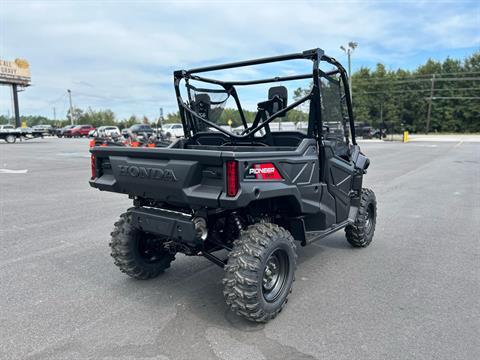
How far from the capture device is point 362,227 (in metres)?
5.10

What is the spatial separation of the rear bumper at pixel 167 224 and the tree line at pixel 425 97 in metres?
56.2

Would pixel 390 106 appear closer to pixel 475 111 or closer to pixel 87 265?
pixel 475 111

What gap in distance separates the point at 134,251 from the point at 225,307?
3.71 feet

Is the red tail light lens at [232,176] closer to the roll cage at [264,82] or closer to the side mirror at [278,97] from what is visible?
the roll cage at [264,82]

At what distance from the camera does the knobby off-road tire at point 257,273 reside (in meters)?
3.08

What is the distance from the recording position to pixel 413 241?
220 inches

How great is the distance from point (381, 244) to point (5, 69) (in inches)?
2040

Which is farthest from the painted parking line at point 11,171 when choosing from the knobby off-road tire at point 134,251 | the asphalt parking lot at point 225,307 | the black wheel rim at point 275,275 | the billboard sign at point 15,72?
the billboard sign at point 15,72

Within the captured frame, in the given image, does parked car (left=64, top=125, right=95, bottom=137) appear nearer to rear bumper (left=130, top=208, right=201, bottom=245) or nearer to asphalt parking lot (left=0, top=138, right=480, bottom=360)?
asphalt parking lot (left=0, top=138, right=480, bottom=360)

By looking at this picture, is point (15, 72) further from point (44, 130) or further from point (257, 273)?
point (257, 273)

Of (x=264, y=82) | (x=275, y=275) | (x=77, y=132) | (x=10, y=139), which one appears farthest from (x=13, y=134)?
(x=275, y=275)

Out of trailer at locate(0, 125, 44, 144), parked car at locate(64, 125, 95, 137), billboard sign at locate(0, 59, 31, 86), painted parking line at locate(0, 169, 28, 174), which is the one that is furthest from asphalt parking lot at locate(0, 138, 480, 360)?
billboard sign at locate(0, 59, 31, 86)

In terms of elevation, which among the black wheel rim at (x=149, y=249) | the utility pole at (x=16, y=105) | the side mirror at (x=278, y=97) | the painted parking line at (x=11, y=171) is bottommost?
the painted parking line at (x=11, y=171)

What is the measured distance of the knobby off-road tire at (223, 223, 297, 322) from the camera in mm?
3084
